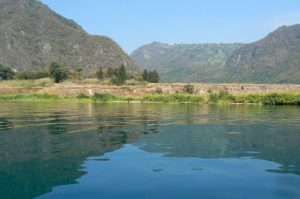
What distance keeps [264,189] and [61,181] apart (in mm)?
5805

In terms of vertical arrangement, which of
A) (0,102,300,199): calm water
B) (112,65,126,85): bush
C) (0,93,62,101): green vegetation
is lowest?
(0,102,300,199): calm water

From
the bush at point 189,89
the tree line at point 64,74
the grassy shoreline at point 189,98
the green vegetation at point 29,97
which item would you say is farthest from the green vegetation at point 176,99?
the tree line at point 64,74

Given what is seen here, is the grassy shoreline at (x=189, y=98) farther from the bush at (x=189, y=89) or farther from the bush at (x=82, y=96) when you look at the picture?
the bush at (x=189, y=89)

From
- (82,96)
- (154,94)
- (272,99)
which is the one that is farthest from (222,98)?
(82,96)

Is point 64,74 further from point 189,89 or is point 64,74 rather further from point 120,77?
point 189,89

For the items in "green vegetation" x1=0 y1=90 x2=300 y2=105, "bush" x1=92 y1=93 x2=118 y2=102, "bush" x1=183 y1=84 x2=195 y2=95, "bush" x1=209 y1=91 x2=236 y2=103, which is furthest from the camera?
"bush" x1=183 y1=84 x2=195 y2=95

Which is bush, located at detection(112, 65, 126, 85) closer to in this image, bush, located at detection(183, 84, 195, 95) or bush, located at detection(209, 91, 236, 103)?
bush, located at detection(183, 84, 195, 95)

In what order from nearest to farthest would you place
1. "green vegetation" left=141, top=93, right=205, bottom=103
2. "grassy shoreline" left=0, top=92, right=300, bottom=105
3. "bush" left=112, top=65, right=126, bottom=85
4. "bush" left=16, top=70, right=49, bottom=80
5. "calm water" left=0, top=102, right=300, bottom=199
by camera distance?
1. "calm water" left=0, top=102, right=300, bottom=199
2. "grassy shoreline" left=0, top=92, right=300, bottom=105
3. "green vegetation" left=141, top=93, right=205, bottom=103
4. "bush" left=112, top=65, right=126, bottom=85
5. "bush" left=16, top=70, right=49, bottom=80

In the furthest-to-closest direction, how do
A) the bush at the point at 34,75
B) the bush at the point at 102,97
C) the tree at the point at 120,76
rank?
1. the bush at the point at 34,75
2. the tree at the point at 120,76
3. the bush at the point at 102,97

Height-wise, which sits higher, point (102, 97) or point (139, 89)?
point (139, 89)

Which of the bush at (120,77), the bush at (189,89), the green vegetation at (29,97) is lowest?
the green vegetation at (29,97)

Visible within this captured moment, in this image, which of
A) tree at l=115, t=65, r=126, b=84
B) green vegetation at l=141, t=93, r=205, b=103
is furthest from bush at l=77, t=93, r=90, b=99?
tree at l=115, t=65, r=126, b=84

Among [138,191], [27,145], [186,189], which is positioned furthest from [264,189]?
[27,145]

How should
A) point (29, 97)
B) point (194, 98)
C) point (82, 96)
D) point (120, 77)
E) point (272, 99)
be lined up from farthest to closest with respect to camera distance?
point (120, 77) → point (82, 96) → point (29, 97) → point (194, 98) → point (272, 99)
